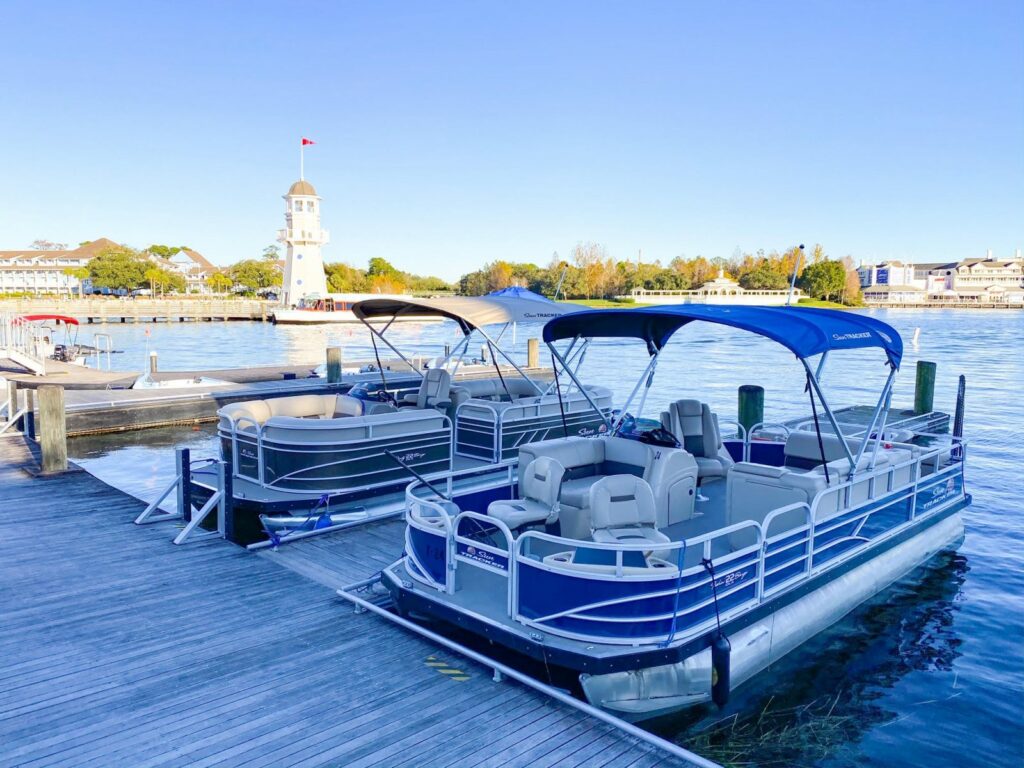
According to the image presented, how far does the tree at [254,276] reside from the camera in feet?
367

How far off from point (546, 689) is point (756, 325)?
12.2ft

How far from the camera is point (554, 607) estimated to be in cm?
563

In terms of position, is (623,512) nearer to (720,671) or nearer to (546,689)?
(720,671)

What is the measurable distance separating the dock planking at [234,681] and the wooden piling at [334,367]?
595 inches

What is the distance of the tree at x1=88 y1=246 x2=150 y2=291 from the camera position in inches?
3957

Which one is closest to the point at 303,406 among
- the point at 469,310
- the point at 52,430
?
the point at 469,310

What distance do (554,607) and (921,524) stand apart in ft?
20.4

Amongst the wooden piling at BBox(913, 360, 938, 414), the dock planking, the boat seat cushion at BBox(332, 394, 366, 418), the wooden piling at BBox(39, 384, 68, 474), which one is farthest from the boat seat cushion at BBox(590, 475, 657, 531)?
the wooden piling at BBox(913, 360, 938, 414)

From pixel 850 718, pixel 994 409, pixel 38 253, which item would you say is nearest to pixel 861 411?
pixel 994 409

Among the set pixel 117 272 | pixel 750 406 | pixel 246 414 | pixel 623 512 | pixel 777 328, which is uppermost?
pixel 117 272

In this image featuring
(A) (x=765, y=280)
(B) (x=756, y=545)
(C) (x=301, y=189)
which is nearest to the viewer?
(B) (x=756, y=545)

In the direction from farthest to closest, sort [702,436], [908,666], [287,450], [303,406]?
[303,406] < [287,450] < [702,436] < [908,666]

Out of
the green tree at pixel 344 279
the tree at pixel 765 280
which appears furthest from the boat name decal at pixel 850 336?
the green tree at pixel 344 279

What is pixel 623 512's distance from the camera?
6.46 m
